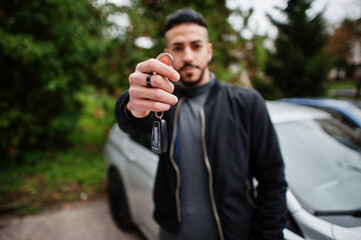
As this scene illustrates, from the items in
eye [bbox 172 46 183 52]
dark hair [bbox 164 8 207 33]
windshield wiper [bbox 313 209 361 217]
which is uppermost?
dark hair [bbox 164 8 207 33]

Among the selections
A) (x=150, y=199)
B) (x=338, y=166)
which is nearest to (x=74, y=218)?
(x=150, y=199)

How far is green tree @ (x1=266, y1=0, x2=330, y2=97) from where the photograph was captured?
321 inches

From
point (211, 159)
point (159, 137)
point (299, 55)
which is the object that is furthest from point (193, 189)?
point (299, 55)

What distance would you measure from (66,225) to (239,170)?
9.20ft

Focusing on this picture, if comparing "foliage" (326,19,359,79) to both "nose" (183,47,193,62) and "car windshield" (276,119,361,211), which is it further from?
"nose" (183,47,193,62)

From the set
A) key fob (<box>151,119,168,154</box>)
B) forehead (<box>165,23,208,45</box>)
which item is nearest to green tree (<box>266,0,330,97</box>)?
forehead (<box>165,23,208,45</box>)

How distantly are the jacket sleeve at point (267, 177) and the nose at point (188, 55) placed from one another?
19.9 inches

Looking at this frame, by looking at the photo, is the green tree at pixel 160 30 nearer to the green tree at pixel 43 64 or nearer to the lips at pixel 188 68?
the green tree at pixel 43 64

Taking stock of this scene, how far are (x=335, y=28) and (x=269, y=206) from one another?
1218 inches

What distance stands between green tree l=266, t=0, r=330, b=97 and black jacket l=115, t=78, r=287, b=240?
8.46 metres

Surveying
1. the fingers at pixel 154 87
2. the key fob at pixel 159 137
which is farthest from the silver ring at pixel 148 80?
the key fob at pixel 159 137

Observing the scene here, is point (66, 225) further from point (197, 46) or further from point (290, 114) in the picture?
point (290, 114)

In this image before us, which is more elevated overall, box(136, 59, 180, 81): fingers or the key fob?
box(136, 59, 180, 81): fingers

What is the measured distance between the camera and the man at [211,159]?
120 centimetres
